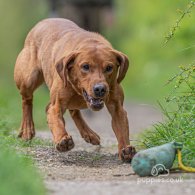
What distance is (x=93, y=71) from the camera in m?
8.02

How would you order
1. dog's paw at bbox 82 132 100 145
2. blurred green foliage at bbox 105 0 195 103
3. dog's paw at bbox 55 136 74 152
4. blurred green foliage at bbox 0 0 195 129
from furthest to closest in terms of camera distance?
blurred green foliage at bbox 0 0 195 129 → blurred green foliage at bbox 105 0 195 103 → dog's paw at bbox 82 132 100 145 → dog's paw at bbox 55 136 74 152

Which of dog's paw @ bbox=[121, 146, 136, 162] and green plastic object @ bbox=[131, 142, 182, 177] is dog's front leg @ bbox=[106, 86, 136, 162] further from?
green plastic object @ bbox=[131, 142, 182, 177]

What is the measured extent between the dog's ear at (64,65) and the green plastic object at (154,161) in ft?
4.88

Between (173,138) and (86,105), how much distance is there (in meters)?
1.13

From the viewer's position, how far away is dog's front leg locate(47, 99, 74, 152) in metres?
7.75

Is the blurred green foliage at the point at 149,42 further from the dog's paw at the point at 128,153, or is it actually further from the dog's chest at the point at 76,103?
the dog's paw at the point at 128,153

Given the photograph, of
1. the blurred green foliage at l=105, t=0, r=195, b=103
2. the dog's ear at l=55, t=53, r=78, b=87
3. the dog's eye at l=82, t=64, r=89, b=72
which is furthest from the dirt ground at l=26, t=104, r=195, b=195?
the blurred green foliage at l=105, t=0, r=195, b=103

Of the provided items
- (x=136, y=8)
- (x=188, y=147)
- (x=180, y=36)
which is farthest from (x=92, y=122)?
(x=136, y=8)

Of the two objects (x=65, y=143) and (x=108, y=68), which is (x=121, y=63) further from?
(x=65, y=143)

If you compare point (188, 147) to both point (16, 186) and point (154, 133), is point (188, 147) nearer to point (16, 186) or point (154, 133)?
point (154, 133)

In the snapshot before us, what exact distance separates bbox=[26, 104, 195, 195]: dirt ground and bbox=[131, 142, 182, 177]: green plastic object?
8 cm

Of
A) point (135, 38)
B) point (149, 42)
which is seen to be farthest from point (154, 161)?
point (135, 38)

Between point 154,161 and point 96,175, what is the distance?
1.76ft

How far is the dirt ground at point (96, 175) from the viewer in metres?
6.04
